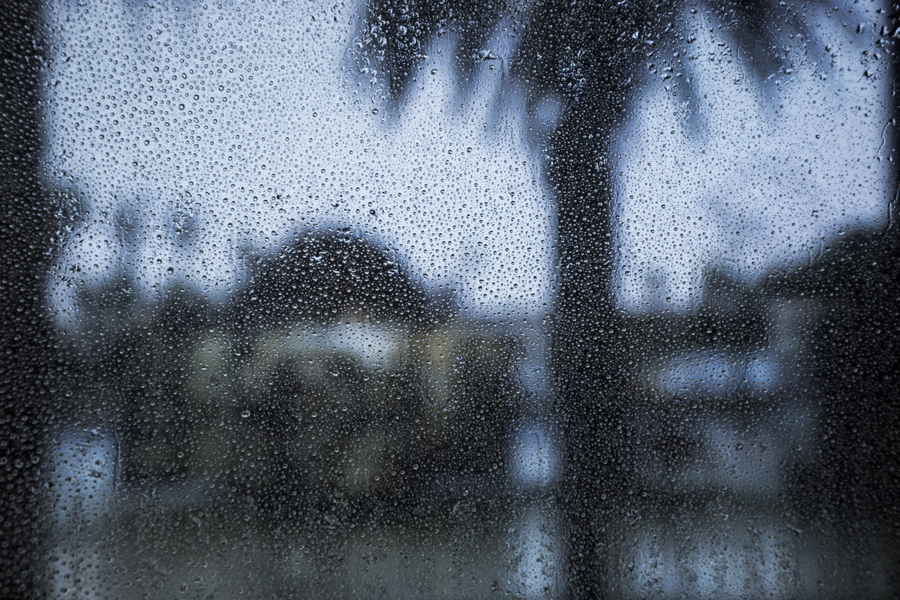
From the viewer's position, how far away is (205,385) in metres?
0.70

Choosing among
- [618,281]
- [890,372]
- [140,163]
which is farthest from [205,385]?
[890,372]

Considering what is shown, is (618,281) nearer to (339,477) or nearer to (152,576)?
(339,477)

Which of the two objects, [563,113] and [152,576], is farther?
[563,113]

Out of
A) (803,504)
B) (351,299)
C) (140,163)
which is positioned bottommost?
(803,504)

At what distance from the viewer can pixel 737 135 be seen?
0.77 metres

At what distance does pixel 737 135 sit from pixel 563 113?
31 cm

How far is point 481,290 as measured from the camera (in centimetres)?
77

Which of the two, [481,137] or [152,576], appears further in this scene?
[481,137]

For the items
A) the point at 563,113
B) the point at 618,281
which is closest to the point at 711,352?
the point at 618,281

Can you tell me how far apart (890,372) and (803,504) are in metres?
0.27

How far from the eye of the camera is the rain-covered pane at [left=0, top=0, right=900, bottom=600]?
27.0 inches

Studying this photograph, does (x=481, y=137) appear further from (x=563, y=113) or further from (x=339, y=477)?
(x=339, y=477)

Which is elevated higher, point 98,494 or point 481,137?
point 481,137

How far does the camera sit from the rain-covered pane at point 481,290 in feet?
2.25
